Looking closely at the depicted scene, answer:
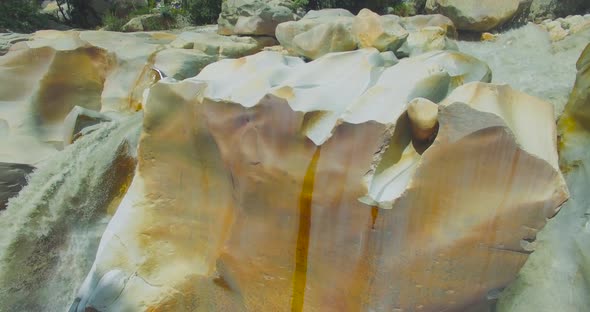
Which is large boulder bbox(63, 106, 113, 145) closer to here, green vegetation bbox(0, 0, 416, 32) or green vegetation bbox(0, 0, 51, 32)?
green vegetation bbox(0, 0, 416, 32)

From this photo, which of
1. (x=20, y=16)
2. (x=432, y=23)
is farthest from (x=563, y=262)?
(x=20, y=16)

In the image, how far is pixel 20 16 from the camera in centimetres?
991

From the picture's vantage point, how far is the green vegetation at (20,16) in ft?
31.3

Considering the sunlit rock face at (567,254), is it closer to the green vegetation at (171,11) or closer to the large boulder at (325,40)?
the large boulder at (325,40)

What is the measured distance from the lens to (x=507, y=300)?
2.73 metres

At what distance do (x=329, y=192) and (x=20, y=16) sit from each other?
31.9 feet

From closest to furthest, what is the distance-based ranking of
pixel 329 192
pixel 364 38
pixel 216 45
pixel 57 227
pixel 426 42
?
pixel 329 192
pixel 57 227
pixel 364 38
pixel 426 42
pixel 216 45

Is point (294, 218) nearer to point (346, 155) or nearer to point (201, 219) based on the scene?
point (346, 155)

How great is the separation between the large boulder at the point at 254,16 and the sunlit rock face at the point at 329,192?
312 centimetres

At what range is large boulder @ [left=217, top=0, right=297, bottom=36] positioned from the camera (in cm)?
636

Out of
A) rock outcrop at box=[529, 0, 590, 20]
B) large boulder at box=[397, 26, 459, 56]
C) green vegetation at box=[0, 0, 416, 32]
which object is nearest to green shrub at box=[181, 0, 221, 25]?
green vegetation at box=[0, 0, 416, 32]

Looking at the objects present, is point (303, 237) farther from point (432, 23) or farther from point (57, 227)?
point (432, 23)

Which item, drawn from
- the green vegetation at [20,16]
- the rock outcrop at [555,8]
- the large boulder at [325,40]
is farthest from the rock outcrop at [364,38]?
the green vegetation at [20,16]

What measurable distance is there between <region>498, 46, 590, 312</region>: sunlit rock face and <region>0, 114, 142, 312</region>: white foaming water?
112 inches
